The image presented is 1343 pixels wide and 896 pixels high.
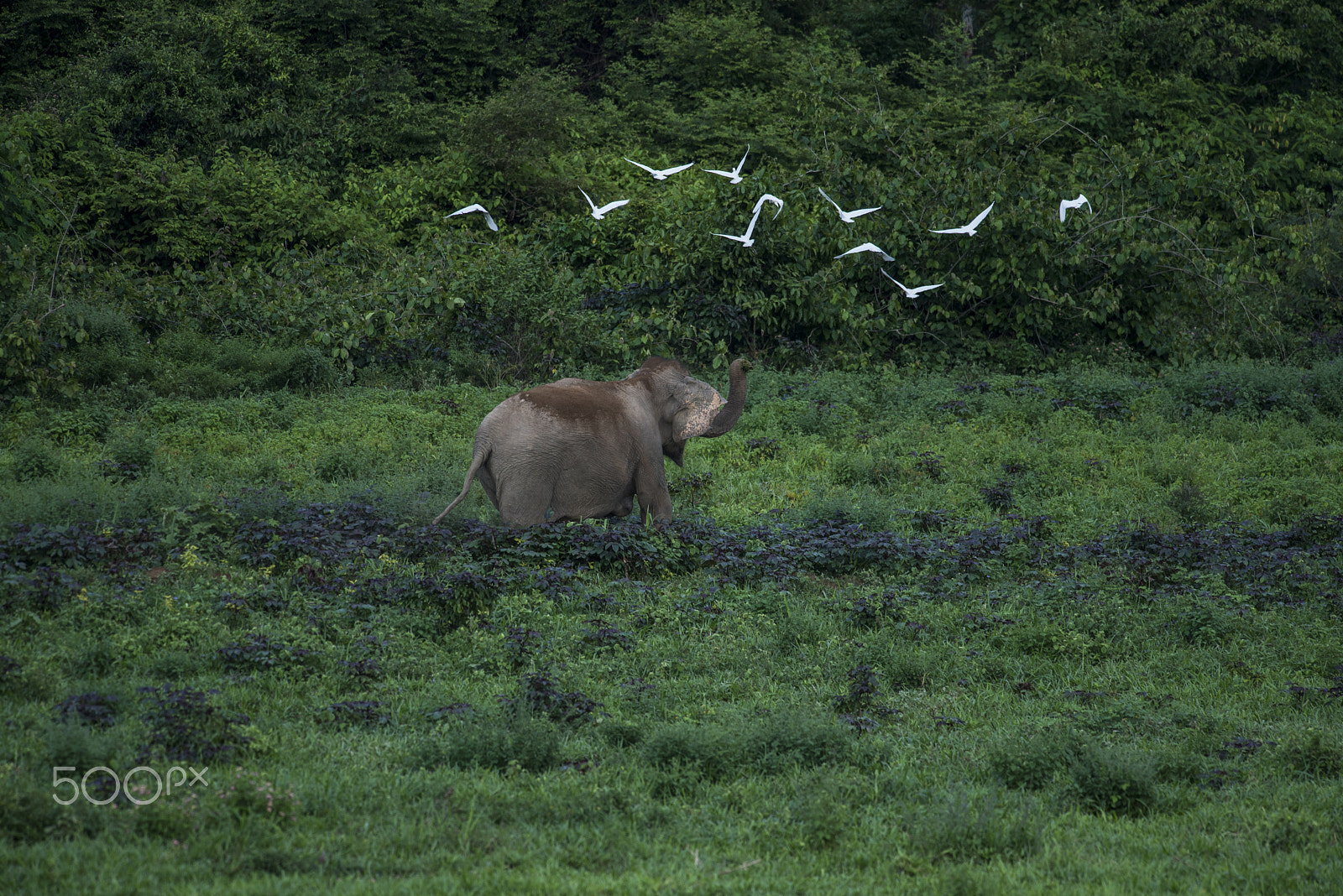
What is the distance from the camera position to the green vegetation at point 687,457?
4742 millimetres

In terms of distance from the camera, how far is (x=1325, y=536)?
9047 millimetres

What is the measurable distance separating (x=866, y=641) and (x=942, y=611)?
2.54 feet

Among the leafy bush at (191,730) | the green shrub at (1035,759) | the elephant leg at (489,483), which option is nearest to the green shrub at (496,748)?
the leafy bush at (191,730)

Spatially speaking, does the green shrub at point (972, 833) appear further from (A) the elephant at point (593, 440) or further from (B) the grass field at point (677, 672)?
(A) the elephant at point (593, 440)

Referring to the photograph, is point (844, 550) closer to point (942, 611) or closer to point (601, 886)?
point (942, 611)

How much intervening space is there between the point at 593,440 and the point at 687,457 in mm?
3374

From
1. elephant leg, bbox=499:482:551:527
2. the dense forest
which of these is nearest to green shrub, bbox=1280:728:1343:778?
elephant leg, bbox=499:482:551:527

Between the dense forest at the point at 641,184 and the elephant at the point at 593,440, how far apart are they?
532cm

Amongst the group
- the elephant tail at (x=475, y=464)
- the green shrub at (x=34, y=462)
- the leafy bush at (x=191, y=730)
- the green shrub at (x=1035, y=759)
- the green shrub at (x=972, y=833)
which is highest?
the green shrub at (x=972, y=833)

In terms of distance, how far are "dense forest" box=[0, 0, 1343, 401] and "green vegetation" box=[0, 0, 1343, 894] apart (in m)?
0.10

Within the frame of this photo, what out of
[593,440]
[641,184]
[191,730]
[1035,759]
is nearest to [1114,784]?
[1035,759]

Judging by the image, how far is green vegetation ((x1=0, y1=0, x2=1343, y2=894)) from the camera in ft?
15.6

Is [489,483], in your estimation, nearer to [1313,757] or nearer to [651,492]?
[651,492]

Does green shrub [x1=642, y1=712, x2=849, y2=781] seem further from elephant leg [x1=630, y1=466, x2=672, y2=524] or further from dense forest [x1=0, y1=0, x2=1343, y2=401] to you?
dense forest [x1=0, y1=0, x2=1343, y2=401]
